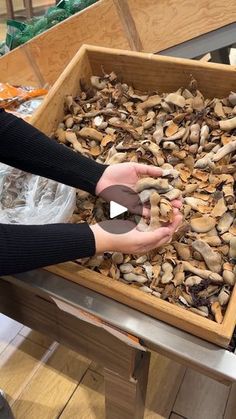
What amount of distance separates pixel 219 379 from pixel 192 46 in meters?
1.03

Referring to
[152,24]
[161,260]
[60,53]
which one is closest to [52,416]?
[161,260]

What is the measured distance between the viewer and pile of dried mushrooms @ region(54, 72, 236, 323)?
0.76 metres

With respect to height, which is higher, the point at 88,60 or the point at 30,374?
the point at 88,60

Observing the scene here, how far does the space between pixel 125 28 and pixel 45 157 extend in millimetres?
664

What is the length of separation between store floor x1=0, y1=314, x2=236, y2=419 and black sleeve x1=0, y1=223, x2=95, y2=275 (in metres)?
0.81

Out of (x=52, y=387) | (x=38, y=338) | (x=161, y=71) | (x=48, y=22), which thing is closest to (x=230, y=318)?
(x=161, y=71)

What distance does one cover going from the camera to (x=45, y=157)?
89 cm

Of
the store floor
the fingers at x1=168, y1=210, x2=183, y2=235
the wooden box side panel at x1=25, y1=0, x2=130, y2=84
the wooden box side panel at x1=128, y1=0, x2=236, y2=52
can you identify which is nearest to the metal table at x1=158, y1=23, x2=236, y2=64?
the wooden box side panel at x1=128, y1=0, x2=236, y2=52

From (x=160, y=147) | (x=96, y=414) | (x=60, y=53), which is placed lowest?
(x=96, y=414)

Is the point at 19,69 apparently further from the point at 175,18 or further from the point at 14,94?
the point at 175,18

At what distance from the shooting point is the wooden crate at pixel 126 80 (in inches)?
29.3

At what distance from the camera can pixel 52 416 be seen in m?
1.35

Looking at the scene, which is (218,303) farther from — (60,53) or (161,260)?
(60,53)

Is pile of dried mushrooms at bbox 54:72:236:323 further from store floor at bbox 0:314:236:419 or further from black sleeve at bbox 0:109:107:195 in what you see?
store floor at bbox 0:314:236:419
